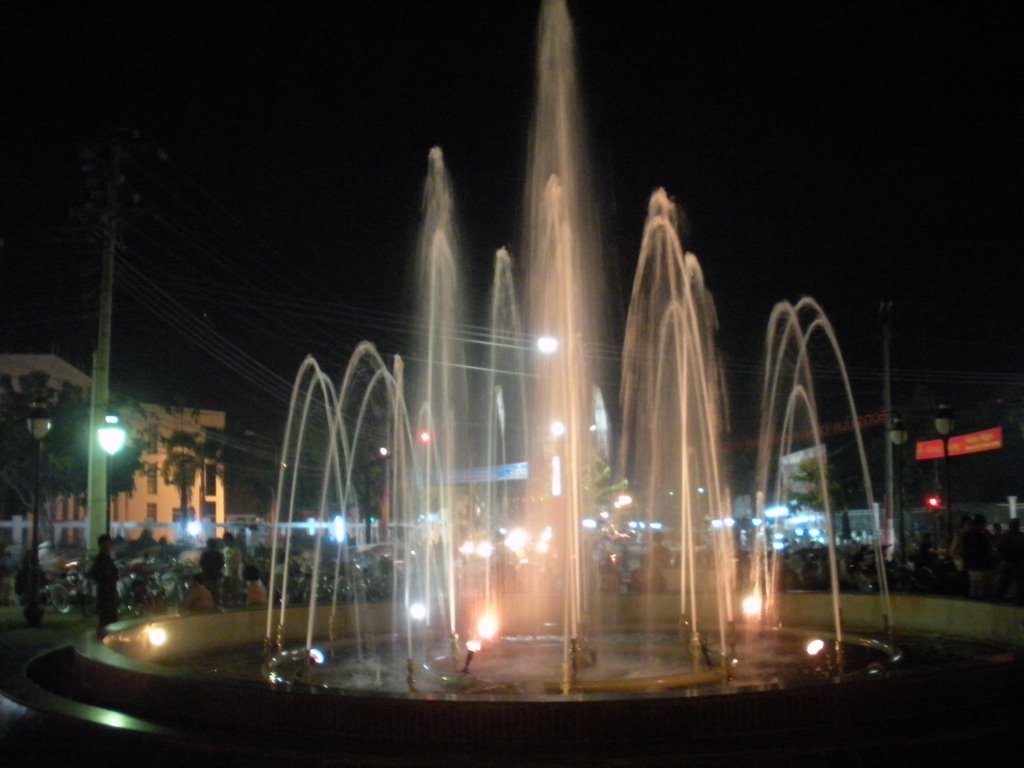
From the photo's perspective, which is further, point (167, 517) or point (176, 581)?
point (167, 517)

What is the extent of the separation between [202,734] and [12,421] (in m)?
46.7

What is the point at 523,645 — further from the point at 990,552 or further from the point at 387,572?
the point at 387,572

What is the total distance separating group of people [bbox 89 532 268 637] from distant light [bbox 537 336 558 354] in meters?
5.85

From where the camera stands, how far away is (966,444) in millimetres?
48688

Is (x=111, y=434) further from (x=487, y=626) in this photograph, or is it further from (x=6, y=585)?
(x=487, y=626)

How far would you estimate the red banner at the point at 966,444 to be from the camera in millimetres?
46125

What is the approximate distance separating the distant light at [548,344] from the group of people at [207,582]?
5851 mm

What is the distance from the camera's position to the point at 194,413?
72.0m

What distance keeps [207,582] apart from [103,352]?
29.1 ft

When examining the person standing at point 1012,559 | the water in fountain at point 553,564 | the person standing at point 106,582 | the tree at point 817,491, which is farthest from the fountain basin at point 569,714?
the tree at point 817,491

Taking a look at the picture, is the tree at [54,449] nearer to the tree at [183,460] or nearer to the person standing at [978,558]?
the tree at [183,460]

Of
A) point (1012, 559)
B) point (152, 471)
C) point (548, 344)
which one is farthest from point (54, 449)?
point (1012, 559)

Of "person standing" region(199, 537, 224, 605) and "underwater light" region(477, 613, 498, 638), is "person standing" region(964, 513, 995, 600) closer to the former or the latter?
"underwater light" region(477, 613, 498, 638)

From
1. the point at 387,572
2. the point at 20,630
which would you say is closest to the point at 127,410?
the point at 387,572
